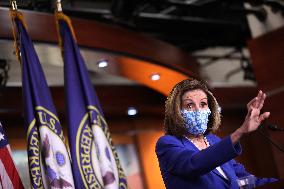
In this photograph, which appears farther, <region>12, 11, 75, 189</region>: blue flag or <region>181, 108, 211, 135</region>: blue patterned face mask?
<region>12, 11, 75, 189</region>: blue flag

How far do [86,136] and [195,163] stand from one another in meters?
1.13

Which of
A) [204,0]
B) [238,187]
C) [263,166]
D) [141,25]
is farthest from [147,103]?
[238,187]

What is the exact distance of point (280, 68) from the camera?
17.9ft

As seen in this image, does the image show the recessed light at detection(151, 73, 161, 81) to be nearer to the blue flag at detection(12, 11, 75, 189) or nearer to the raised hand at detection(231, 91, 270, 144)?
the blue flag at detection(12, 11, 75, 189)

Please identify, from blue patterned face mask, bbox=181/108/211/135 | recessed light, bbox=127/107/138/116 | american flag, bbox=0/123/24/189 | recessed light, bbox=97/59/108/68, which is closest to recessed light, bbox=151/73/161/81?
recessed light, bbox=97/59/108/68

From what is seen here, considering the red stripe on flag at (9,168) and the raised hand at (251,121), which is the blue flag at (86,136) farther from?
the raised hand at (251,121)

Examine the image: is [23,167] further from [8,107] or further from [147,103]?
[147,103]

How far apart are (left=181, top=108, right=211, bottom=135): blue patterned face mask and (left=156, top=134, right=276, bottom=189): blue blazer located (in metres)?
0.07

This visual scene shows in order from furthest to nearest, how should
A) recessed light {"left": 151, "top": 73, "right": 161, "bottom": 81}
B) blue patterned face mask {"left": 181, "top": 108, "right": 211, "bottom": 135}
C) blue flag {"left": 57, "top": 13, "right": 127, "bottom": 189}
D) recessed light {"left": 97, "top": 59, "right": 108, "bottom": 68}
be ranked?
1. recessed light {"left": 151, "top": 73, "right": 161, "bottom": 81}
2. recessed light {"left": 97, "top": 59, "right": 108, "bottom": 68}
3. blue flag {"left": 57, "top": 13, "right": 127, "bottom": 189}
4. blue patterned face mask {"left": 181, "top": 108, "right": 211, "bottom": 135}

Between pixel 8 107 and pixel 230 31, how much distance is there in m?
3.40

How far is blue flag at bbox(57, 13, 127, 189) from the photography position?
10.5 ft

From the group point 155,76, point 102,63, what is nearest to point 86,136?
point 102,63

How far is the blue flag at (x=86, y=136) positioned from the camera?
3.21m

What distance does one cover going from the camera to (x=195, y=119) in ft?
8.38
